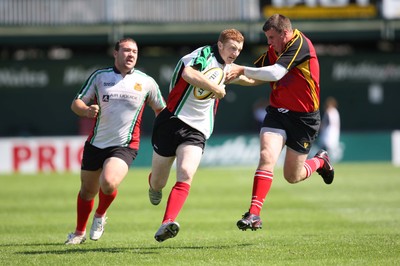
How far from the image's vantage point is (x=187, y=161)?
9.81m

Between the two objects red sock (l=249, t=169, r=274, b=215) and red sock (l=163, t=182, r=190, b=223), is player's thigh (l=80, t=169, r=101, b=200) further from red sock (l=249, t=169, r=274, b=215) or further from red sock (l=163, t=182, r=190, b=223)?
red sock (l=249, t=169, r=274, b=215)

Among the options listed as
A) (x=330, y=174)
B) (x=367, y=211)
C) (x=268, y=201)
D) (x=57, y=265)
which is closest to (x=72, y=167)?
(x=268, y=201)

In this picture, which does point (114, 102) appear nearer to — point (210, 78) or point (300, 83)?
point (210, 78)

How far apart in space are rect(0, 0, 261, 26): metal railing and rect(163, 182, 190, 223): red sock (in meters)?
19.5

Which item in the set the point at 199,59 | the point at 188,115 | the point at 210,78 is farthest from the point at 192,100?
the point at 199,59

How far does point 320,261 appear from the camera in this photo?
898 cm

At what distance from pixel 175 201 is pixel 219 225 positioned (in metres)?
3.76

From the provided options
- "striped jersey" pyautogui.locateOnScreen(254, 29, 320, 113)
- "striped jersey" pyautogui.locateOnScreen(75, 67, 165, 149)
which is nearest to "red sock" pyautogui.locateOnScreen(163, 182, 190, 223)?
"striped jersey" pyautogui.locateOnScreen(75, 67, 165, 149)

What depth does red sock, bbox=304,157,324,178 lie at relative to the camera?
11.1 meters

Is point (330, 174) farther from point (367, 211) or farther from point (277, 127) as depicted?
point (367, 211)

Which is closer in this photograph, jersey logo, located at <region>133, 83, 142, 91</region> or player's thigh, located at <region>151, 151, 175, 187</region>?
player's thigh, located at <region>151, 151, 175, 187</region>

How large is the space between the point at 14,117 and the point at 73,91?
91.3 inches

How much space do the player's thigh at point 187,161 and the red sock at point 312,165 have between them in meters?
1.69

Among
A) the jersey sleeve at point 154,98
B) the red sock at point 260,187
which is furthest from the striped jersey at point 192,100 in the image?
the red sock at point 260,187
